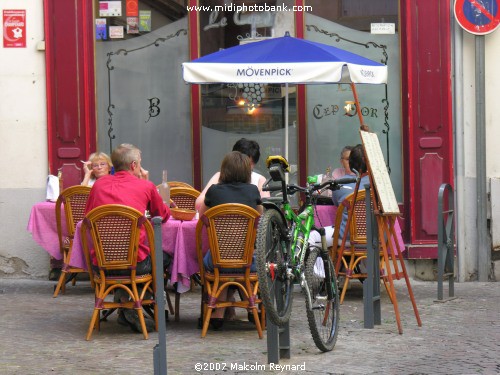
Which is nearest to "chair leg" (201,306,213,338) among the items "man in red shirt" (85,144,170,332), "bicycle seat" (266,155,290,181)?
"man in red shirt" (85,144,170,332)

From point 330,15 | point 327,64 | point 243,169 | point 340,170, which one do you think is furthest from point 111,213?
point 330,15

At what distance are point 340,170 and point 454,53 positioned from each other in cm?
170

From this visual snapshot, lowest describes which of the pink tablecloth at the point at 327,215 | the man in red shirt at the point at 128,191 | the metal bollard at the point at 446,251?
the metal bollard at the point at 446,251

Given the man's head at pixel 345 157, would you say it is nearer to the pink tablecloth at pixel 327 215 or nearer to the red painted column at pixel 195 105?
the pink tablecloth at pixel 327 215

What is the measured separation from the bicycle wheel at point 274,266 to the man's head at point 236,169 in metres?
1.51

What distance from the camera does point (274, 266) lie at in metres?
6.89

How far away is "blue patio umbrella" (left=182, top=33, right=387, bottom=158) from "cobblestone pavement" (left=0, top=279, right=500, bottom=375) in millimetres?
2006

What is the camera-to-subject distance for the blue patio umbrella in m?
9.73

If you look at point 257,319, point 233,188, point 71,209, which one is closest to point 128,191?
point 233,188

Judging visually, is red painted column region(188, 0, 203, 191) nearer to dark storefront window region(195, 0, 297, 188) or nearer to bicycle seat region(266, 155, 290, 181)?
dark storefront window region(195, 0, 297, 188)

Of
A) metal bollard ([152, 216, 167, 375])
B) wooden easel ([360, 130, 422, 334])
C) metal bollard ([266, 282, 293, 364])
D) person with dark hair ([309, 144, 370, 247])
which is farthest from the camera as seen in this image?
person with dark hair ([309, 144, 370, 247])

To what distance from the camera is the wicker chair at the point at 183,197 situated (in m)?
10.6

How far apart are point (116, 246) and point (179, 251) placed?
0.57 m

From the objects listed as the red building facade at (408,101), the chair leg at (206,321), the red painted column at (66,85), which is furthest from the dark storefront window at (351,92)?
the chair leg at (206,321)
